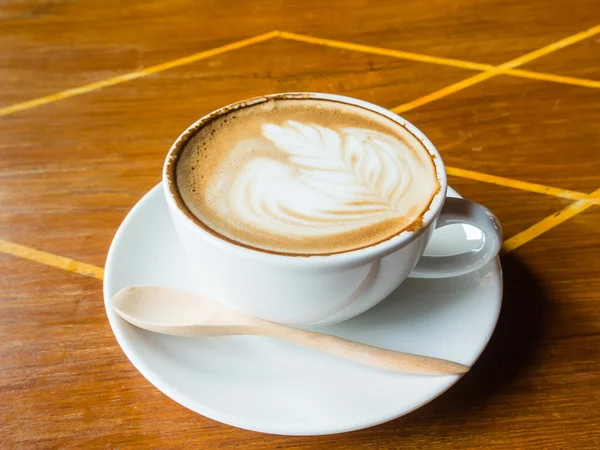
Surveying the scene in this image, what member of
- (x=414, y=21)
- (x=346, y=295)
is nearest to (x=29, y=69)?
(x=414, y=21)

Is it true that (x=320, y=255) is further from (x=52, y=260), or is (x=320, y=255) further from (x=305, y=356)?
(x=52, y=260)

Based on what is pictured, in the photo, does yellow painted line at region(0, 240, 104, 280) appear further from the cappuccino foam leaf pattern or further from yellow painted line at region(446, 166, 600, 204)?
yellow painted line at region(446, 166, 600, 204)

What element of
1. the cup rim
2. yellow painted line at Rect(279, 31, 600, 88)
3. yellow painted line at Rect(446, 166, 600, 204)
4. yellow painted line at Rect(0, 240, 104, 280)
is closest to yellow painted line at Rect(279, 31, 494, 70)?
yellow painted line at Rect(279, 31, 600, 88)

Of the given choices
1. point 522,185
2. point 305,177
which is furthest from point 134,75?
point 522,185

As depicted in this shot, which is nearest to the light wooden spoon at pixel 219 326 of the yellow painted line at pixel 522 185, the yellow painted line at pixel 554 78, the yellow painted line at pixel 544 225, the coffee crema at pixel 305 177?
the coffee crema at pixel 305 177

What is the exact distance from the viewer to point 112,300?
25.1 inches

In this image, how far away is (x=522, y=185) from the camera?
92 cm

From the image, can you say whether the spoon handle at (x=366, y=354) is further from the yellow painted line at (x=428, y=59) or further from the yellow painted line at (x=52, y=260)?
the yellow painted line at (x=428, y=59)

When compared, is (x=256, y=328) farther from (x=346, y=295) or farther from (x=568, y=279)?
(x=568, y=279)

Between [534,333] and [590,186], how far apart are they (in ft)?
1.14

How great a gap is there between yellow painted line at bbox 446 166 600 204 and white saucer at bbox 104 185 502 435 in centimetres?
23

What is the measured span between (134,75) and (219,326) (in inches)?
30.2

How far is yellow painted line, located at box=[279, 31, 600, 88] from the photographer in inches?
45.1

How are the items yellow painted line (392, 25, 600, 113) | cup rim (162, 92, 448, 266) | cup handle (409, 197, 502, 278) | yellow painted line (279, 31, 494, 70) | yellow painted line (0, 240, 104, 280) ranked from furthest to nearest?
yellow painted line (279, 31, 494, 70), yellow painted line (392, 25, 600, 113), yellow painted line (0, 240, 104, 280), cup handle (409, 197, 502, 278), cup rim (162, 92, 448, 266)
